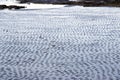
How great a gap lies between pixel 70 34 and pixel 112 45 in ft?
16.1

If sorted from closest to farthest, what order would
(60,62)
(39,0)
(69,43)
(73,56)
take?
1. (60,62)
2. (73,56)
3. (69,43)
4. (39,0)

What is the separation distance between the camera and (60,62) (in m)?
12.8

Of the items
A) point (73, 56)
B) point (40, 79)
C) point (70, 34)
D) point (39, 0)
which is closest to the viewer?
point (40, 79)

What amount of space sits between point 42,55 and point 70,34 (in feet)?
24.0

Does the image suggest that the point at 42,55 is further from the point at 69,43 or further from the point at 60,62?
the point at 69,43

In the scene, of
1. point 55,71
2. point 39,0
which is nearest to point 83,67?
point 55,71

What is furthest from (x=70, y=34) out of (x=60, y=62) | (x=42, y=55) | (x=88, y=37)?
(x=60, y=62)

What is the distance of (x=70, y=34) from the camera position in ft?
70.4

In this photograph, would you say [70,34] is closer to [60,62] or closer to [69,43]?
[69,43]

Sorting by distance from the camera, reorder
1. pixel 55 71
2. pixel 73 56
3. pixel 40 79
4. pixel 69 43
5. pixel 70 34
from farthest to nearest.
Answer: pixel 70 34, pixel 69 43, pixel 73 56, pixel 55 71, pixel 40 79

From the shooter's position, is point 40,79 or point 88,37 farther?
point 88,37

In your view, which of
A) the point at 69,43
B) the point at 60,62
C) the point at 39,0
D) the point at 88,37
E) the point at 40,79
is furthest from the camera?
the point at 39,0

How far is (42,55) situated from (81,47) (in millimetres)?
2779

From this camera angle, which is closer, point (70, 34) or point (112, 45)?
point (112, 45)
